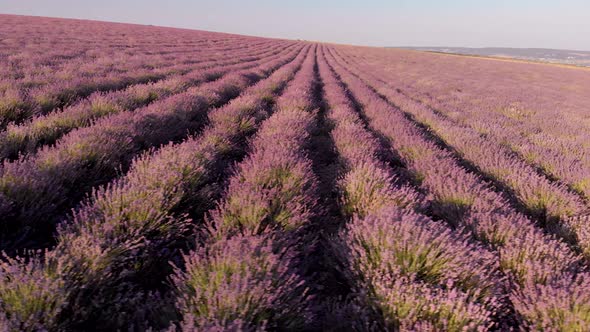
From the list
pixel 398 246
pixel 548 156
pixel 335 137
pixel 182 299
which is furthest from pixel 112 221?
pixel 548 156

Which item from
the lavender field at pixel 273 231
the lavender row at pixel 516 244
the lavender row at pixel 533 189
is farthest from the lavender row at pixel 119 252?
the lavender row at pixel 533 189

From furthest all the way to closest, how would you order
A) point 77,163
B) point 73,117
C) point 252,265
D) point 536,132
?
point 536,132 → point 73,117 → point 77,163 → point 252,265

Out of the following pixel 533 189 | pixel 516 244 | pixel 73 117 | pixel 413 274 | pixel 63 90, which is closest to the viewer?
pixel 413 274

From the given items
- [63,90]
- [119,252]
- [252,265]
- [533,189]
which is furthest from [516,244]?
[63,90]

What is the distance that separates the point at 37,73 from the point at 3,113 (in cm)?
403

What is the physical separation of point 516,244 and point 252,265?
1880 millimetres

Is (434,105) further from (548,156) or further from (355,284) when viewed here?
(355,284)

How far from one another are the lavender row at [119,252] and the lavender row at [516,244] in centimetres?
180

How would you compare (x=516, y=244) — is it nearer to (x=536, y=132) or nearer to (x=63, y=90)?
(x=536, y=132)

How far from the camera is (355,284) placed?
7.01 ft

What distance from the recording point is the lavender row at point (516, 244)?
5.82ft

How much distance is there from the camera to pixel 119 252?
1984 mm

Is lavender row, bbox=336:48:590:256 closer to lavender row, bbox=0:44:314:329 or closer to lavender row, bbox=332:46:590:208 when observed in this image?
lavender row, bbox=332:46:590:208

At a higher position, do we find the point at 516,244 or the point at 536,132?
the point at 536,132
